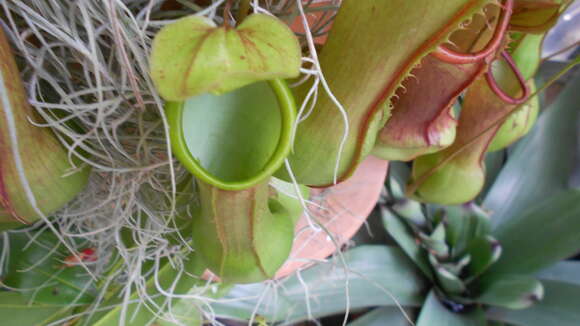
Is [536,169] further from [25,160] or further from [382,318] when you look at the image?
[25,160]

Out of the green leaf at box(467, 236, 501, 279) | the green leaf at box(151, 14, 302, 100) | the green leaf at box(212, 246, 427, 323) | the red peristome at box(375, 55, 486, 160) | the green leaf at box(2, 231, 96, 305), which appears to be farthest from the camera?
the green leaf at box(467, 236, 501, 279)

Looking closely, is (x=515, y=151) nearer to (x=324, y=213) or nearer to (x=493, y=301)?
(x=493, y=301)

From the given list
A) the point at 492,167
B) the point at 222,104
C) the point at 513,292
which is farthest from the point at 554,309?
the point at 222,104

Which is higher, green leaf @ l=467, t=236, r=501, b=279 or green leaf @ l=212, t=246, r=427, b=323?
green leaf @ l=467, t=236, r=501, b=279

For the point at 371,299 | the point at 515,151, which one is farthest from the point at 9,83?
the point at 515,151

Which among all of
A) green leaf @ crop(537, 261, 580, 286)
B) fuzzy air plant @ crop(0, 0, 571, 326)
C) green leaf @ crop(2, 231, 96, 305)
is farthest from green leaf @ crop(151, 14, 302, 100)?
green leaf @ crop(537, 261, 580, 286)

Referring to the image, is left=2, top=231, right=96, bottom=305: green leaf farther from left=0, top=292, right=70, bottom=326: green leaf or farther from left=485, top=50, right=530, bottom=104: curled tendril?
left=485, top=50, right=530, bottom=104: curled tendril
